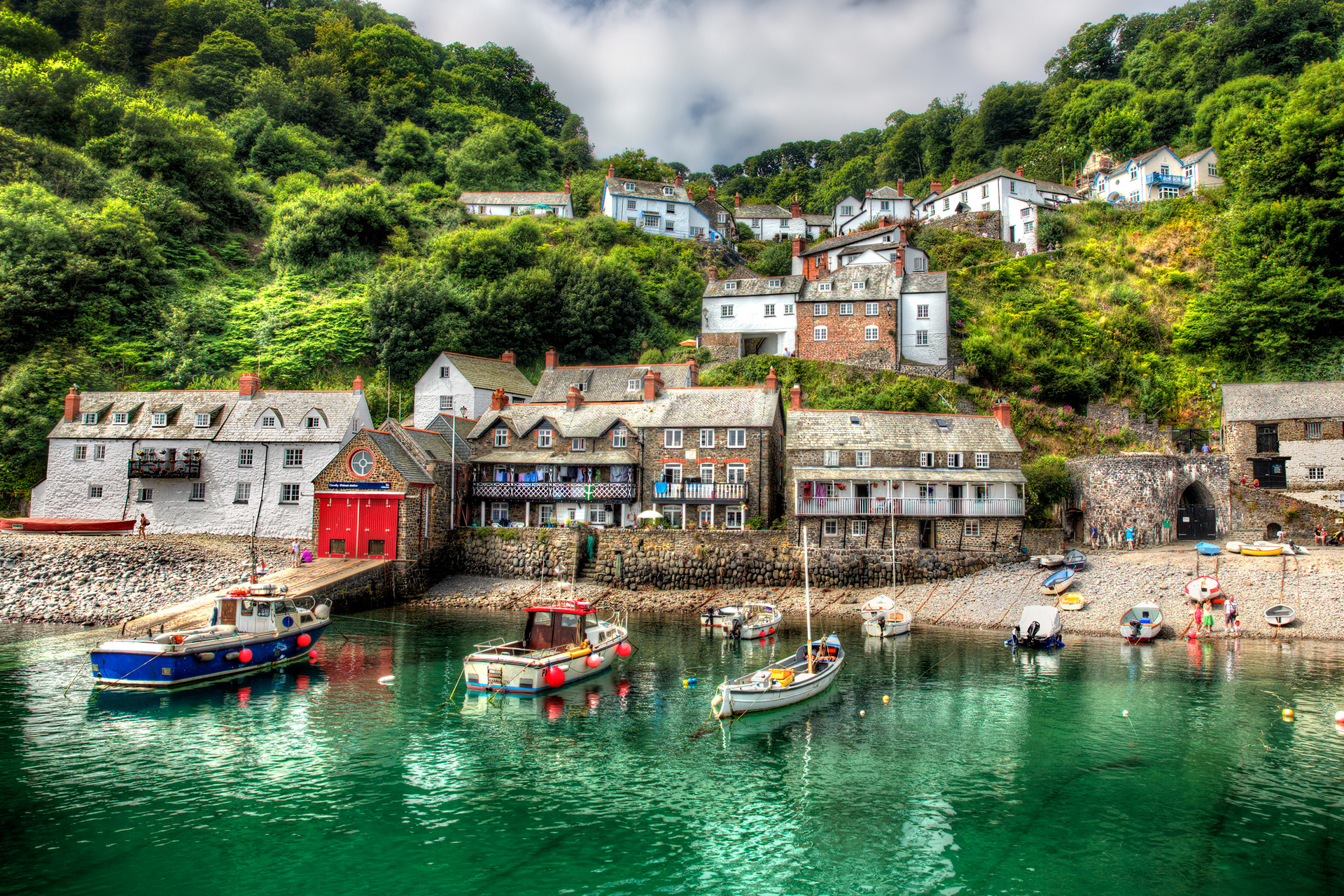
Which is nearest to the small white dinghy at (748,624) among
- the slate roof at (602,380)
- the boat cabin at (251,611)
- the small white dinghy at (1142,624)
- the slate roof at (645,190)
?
the small white dinghy at (1142,624)

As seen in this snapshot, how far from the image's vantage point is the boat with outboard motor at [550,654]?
84.7 feet

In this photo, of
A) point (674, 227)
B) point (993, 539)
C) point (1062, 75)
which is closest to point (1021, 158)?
point (1062, 75)

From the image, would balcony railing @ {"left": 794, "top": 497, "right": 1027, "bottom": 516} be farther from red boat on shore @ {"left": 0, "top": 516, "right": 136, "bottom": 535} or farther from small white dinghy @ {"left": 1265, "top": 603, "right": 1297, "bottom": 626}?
red boat on shore @ {"left": 0, "top": 516, "right": 136, "bottom": 535}

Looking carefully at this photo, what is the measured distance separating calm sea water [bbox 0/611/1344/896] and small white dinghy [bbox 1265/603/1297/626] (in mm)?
6309

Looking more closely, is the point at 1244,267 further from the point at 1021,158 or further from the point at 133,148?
the point at 133,148

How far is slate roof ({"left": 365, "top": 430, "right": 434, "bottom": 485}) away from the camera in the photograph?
141 ft

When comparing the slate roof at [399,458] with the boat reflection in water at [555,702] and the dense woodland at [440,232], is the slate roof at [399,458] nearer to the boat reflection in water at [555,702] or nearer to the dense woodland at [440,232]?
the dense woodland at [440,232]

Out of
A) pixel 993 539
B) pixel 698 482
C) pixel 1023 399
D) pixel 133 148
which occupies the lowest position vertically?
pixel 993 539

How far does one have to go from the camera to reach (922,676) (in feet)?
92.8

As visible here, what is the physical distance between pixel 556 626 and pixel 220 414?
3038 centimetres

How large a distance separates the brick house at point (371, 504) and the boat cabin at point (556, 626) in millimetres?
16848

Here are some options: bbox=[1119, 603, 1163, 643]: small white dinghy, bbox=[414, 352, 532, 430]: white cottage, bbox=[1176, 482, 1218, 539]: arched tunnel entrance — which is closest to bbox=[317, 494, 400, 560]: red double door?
bbox=[414, 352, 532, 430]: white cottage

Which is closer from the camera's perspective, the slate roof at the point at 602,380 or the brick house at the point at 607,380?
the brick house at the point at 607,380

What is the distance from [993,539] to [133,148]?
2909 inches
